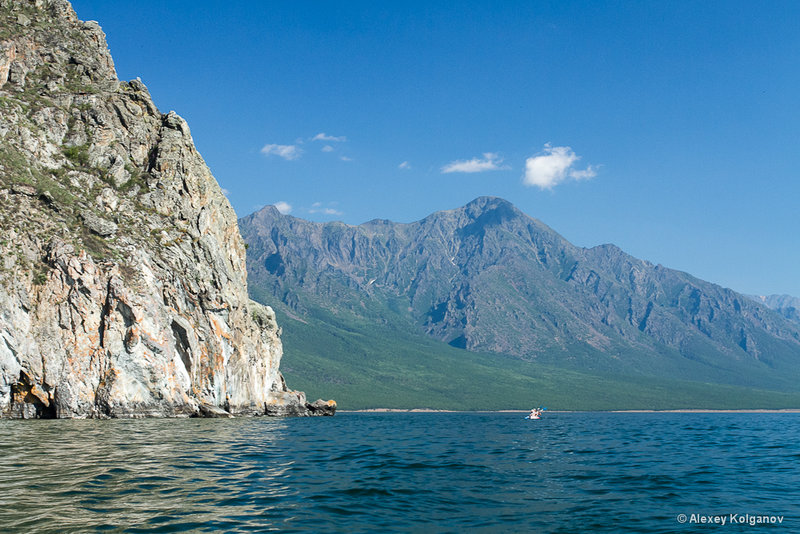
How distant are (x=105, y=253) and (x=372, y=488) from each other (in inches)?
2608

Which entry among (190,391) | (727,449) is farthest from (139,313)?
(727,449)

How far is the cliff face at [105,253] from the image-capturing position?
7175 centimetres

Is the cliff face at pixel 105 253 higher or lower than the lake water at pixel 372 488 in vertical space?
higher

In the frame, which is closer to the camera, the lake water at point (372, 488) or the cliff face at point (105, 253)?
the lake water at point (372, 488)

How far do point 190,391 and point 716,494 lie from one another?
7725 cm

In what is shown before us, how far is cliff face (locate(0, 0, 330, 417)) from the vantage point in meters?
71.8

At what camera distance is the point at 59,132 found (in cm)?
9162

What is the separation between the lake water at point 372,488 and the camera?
65.0ft

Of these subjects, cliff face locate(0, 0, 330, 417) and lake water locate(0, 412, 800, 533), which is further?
cliff face locate(0, 0, 330, 417)

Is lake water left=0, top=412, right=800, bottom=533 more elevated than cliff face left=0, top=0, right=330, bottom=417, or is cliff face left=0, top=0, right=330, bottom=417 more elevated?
cliff face left=0, top=0, right=330, bottom=417

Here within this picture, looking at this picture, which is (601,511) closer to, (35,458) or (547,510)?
(547,510)

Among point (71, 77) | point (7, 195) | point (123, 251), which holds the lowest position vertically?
point (123, 251)

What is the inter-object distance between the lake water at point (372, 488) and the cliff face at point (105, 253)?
97.1 feet

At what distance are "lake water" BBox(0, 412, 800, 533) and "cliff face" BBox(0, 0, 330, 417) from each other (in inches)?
1165
